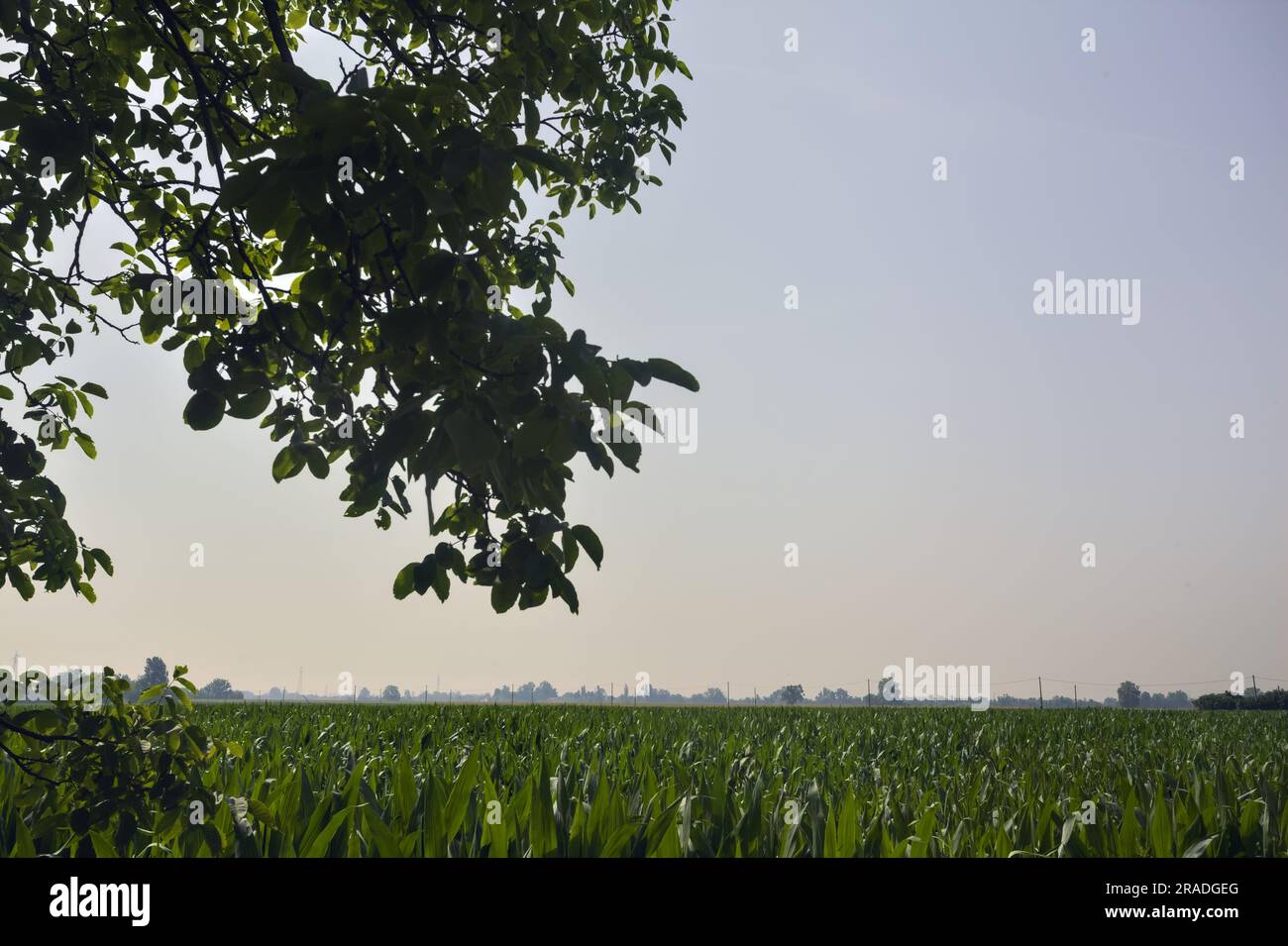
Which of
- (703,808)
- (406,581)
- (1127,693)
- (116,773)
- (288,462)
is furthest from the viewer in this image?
(1127,693)

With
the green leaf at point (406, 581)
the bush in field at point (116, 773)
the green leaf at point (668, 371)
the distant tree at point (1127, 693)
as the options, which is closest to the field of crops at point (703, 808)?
the bush in field at point (116, 773)

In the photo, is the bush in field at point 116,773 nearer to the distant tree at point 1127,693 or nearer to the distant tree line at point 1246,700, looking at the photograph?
the distant tree line at point 1246,700

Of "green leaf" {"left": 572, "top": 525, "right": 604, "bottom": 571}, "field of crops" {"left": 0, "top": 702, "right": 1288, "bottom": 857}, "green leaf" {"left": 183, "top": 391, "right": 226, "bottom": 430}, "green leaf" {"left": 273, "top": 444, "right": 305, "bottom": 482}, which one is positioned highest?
"green leaf" {"left": 183, "top": 391, "right": 226, "bottom": 430}

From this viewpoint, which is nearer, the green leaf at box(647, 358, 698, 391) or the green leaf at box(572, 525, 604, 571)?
the green leaf at box(647, 358, 698, 391)

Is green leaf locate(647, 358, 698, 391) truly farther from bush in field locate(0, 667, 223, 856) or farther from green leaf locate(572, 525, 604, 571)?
bush in field locate(0, 667, 223, 856)

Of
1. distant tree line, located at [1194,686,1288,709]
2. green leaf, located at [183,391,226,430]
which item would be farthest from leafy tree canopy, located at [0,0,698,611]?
distant tree line, located at [1194,686,1288,709]

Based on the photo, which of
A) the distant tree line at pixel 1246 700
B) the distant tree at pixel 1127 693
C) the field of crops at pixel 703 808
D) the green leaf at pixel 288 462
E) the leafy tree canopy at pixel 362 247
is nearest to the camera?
the leafy tree canopy at pixel 362 247

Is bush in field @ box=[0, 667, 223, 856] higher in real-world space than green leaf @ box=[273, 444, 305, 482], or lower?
lower

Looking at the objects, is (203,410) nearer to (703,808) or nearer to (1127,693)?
(703,808)

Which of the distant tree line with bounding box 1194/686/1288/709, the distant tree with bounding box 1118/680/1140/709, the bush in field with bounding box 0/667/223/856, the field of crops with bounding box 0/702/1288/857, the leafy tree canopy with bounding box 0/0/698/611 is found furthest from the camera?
the distant tree with bounding box 1118/680/1140/709

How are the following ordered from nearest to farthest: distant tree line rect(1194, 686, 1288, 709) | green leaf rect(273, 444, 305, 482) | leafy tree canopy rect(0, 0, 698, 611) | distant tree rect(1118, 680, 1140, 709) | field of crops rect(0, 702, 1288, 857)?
leafy tree canopy rect(0, 0, 698, 611) → green leaf rect(273, 444, 305, 482) → field of crops rect(0, 702, 1288, 857) → distant tree line rect(1194, 686, 1288, 709) → distant tree rect(1118, 680, 1140, 709)

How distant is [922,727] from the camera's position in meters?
13.3

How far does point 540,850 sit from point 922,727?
474 inches

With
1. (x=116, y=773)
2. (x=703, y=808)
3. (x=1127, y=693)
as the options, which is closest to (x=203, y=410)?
(x=116, y=773)
